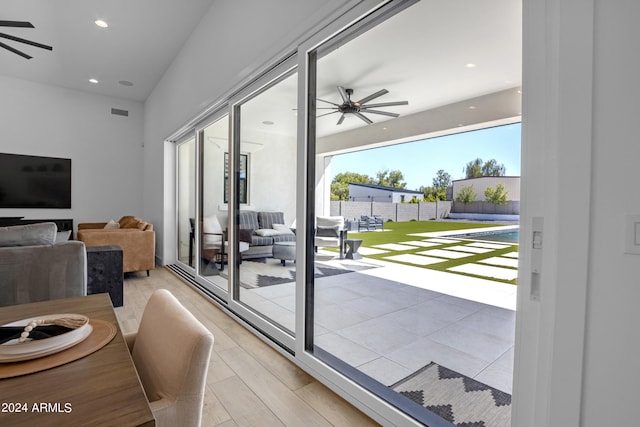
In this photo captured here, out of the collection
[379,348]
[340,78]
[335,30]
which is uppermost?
[335,30]

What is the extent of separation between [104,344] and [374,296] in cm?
160

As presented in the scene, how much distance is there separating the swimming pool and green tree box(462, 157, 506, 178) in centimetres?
26

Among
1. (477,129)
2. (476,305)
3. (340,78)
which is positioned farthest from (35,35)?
(476,305)

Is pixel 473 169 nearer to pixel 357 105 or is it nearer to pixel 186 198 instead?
pixel 357 105

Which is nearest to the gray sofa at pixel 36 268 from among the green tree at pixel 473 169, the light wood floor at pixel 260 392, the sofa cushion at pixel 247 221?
the light wood floor at pixel 260 392

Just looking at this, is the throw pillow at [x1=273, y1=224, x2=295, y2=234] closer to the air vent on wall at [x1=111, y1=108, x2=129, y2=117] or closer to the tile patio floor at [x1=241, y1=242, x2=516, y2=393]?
the tile patio floor at [x1=241, y1=242, x2=516, y2=393]

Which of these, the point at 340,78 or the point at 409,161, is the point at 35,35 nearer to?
the point at 340,78

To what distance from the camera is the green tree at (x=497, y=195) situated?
1.33m

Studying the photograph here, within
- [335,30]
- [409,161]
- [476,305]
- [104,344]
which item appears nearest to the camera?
[104,344]

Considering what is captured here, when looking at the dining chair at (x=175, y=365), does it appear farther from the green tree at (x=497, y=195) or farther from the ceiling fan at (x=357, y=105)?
the ceiling fan at (x=357, y=105)

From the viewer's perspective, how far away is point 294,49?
2275mm

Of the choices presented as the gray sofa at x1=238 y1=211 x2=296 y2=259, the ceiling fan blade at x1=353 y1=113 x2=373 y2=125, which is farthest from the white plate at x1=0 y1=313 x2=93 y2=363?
the gray sofa at x1=238 y1=211 x2=296 y2=259

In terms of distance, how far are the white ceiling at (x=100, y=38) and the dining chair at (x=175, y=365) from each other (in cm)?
381

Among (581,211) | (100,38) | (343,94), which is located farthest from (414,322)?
(100,38)
